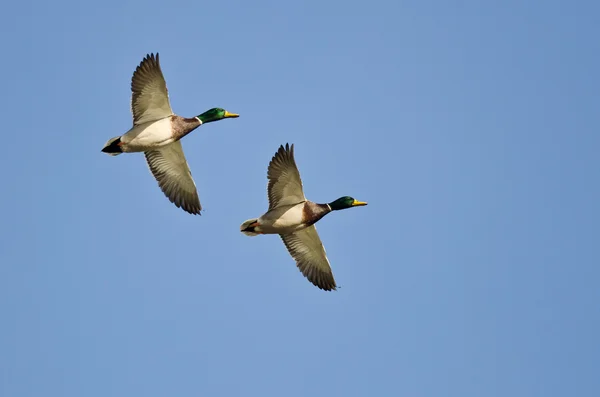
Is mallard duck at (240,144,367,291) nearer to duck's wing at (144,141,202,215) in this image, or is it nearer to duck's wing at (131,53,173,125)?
duck's wing at (144,141,202,215)

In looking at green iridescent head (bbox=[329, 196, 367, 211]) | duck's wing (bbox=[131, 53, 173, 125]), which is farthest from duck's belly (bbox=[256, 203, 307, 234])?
duck's wing (bbox=[131, 53, 173, 125])

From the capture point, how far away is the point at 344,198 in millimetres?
24375

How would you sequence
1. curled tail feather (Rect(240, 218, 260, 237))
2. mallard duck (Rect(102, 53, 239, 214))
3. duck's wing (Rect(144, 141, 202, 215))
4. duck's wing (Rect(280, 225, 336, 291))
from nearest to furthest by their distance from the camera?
curled tail feather (Rect(240, 218, 260, 237)) → mallard duck (Rect(102, 53, 239, 214)) → duck's wing (Rect(280, 225, 336, 291)) → duck's wing (Rect(144, 141, 202, 215))

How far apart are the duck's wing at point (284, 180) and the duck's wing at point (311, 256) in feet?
3.89

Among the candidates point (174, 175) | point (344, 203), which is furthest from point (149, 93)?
point (344, 203)

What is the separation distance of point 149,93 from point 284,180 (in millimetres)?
3076

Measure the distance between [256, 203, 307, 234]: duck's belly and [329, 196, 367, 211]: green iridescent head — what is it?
767mm

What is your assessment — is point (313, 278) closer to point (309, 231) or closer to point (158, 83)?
point (309, 231)

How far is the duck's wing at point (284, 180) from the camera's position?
2336 cm

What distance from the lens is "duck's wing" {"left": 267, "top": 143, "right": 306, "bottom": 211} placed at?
23359 millimetres

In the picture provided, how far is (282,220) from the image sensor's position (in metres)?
23.7

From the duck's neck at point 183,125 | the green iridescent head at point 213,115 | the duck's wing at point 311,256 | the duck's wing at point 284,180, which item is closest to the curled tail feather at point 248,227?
the duck's wing at point 284,180

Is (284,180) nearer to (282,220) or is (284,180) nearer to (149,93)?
(282,220)

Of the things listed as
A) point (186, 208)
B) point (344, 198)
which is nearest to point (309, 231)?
point (344, 198)
